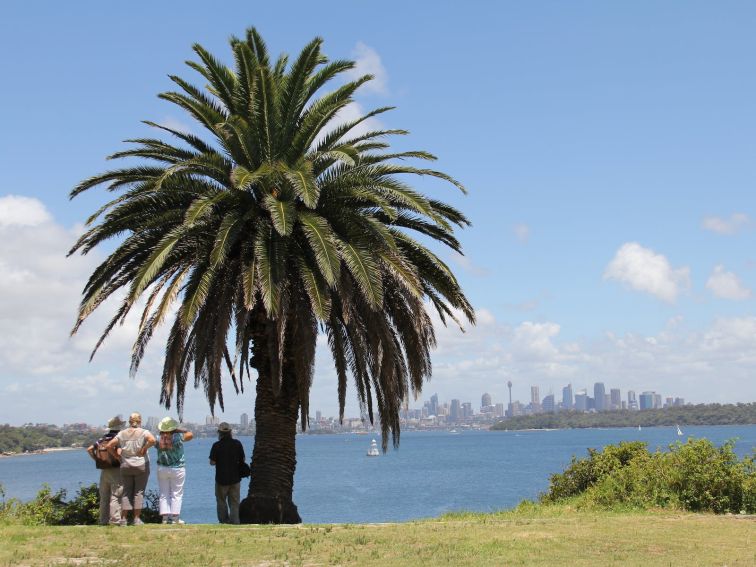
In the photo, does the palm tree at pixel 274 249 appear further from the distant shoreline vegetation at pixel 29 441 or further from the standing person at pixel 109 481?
the distant shoreline vegetation at pixel 29 441

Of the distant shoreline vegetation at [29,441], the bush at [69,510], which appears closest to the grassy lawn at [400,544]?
the bush at [69,510]

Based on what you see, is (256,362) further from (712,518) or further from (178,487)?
(712,518)

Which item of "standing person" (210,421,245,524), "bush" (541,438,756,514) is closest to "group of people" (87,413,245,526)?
"standing person" (210,421,245,524)

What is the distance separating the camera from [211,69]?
59.3 feet

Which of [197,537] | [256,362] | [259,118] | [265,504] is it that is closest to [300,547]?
[197,537]

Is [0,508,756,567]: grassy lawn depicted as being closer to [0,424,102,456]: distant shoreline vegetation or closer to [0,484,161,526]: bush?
[0,484,161,526]: bush

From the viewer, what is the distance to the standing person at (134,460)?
13.3 meters

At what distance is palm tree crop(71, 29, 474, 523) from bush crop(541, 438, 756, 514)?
4645 millimetres

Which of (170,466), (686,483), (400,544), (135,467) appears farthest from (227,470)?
(686,483)

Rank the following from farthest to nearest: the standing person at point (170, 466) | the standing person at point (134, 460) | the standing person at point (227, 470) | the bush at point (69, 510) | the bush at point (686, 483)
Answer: the bush at point (686, 483) → the bush at point (69, 510) → the standing person at point (227, 470) → the standing person at point (170, 466) → the standing person at point (134, 460)

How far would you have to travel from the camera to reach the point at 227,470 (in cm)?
1551

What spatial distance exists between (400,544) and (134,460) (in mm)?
4630

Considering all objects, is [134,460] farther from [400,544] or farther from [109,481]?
[400,544]

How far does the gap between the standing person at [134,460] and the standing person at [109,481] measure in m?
0.08
